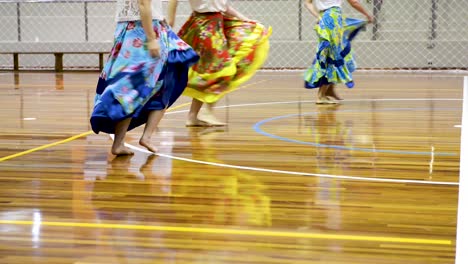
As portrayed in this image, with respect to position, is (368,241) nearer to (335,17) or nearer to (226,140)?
(226,140)

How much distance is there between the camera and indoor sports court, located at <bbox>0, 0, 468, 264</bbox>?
7.91 ft

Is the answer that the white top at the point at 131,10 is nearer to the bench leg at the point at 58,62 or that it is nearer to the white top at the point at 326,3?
the white top at the point at 326,3

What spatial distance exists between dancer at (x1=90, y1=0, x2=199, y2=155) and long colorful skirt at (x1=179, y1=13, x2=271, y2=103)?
1032 mm

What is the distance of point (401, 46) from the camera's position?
11102 millimetres

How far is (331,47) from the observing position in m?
6.89

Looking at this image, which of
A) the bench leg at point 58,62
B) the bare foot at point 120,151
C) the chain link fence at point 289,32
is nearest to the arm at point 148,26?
the bare foot at point 120,151

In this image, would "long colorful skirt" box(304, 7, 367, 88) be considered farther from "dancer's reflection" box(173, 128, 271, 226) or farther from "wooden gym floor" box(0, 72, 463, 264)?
"dancer's reflection" box(173, 128, 271, 226)

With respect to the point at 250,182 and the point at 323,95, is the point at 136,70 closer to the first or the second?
the point at 250,182

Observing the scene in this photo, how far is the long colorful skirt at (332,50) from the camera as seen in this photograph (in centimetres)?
678

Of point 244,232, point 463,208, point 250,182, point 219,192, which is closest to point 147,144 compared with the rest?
point 250,182

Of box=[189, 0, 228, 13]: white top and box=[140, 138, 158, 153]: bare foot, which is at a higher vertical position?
box=[189, 0, 228, 13]: white top

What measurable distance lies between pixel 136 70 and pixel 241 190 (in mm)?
1034

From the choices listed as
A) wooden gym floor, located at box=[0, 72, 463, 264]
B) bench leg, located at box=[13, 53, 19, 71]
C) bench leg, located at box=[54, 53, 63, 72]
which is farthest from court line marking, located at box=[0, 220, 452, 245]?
bench leg, located at box=[13, 53, 19, 71]

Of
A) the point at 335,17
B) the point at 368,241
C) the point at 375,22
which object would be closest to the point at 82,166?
the point at 368,241
